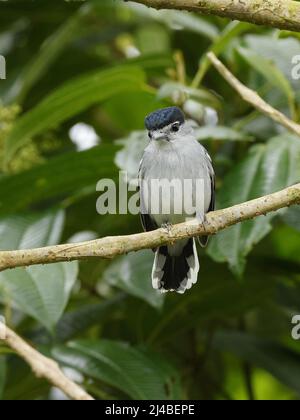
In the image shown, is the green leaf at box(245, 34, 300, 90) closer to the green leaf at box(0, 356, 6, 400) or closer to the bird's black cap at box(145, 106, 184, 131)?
the bird's black cap at box(145, 106, 184, 131)

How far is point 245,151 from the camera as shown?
4074 millimetres

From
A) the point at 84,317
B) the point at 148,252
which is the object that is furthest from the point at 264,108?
the point at 84,317

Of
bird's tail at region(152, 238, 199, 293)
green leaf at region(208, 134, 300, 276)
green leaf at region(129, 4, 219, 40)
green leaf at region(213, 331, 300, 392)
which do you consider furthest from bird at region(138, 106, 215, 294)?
green leaf at region(129, 4, 219, 40)

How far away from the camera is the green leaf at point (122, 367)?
11.1ft

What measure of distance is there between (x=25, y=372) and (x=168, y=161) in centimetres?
121

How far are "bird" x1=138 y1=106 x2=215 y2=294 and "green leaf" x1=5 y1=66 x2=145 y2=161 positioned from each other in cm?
38

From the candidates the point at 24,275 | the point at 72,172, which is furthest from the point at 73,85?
the point at 24,275

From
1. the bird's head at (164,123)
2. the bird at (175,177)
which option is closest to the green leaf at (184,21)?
the bird at (175,177)

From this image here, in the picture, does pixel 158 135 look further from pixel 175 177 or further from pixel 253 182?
pixel 253 182

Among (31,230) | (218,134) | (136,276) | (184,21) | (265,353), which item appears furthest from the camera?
(184,21)

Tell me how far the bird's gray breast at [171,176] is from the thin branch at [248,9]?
1.26 m

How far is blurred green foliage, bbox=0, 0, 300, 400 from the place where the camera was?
3.42m

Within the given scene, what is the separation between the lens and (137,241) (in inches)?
93.8

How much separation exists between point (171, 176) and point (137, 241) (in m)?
1.26
